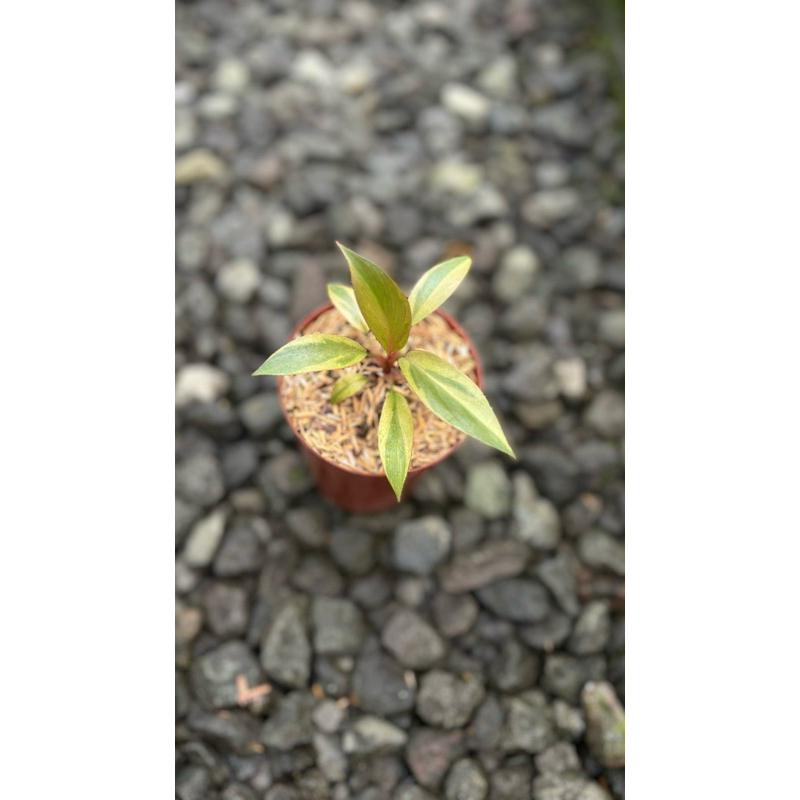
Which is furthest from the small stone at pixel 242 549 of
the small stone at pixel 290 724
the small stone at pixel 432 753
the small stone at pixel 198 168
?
the small stone at pixel 198 168

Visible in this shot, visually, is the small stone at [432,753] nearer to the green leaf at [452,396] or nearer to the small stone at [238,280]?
the green leaf at [452,396]

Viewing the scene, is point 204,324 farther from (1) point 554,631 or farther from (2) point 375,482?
(1) point 554,631

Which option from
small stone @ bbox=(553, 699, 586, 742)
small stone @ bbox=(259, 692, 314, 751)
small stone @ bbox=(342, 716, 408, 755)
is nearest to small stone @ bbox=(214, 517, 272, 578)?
small stone @ bbox=(259, 692, 314, 751)

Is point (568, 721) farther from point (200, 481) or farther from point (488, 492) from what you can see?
point (200, 481)

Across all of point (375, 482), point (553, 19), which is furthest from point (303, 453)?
point (553, 19)

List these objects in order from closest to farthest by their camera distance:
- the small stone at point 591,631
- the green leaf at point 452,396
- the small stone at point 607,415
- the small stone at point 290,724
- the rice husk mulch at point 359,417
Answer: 1. the green leaf at point 452,396
2. the rice husk mulch at point 359,417
3. the small stone at point 290,724
4. the small stone at point 591,631
5. the small stone at point 607,415

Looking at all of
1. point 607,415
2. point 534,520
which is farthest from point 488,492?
point 607,415

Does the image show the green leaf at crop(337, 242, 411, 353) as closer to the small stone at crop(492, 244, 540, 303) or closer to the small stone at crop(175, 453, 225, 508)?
the small stone at crop(175, 453, 225, 508)
